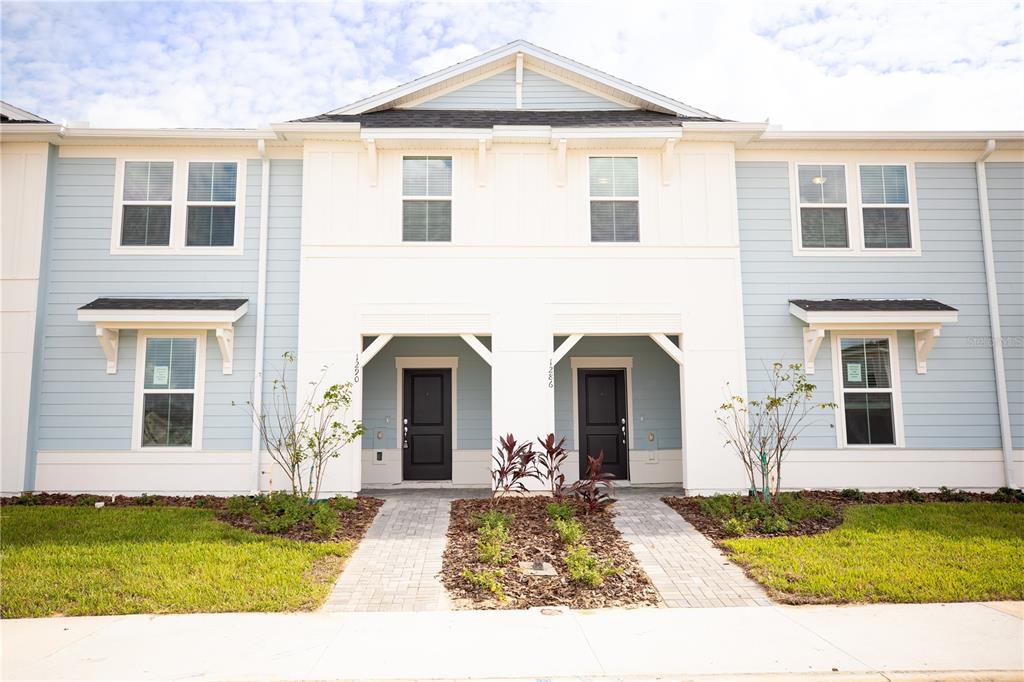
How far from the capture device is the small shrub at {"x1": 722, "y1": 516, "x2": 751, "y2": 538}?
285 inches

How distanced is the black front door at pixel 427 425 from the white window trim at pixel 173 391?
334 cm

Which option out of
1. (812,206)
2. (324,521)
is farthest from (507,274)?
(812,206)

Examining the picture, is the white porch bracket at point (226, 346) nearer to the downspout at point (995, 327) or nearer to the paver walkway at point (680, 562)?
the paver walkway at point (680, 562)

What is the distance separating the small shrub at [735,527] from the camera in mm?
7250

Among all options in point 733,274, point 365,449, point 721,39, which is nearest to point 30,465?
point 365,449

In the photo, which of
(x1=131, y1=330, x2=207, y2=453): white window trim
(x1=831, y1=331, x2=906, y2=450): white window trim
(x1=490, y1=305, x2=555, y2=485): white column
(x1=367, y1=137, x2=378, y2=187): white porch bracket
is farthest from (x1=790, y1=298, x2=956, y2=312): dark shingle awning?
(x1=131, y1=330, x2=207, y2=453): white window trim

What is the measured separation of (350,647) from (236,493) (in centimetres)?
604

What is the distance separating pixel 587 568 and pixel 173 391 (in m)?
7.36

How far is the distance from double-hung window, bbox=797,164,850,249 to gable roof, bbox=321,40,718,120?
6.44 ft

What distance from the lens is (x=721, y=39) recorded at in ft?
31.2

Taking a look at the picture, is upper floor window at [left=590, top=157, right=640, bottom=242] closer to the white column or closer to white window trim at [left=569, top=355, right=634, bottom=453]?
the white column

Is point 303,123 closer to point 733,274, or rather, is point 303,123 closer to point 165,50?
point 165,50

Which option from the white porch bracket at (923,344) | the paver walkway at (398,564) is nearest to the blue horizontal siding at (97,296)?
the paver walkway at (398,564)

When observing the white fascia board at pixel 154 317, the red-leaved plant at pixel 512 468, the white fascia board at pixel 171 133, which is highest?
the white fascia board at pixel 171 133
